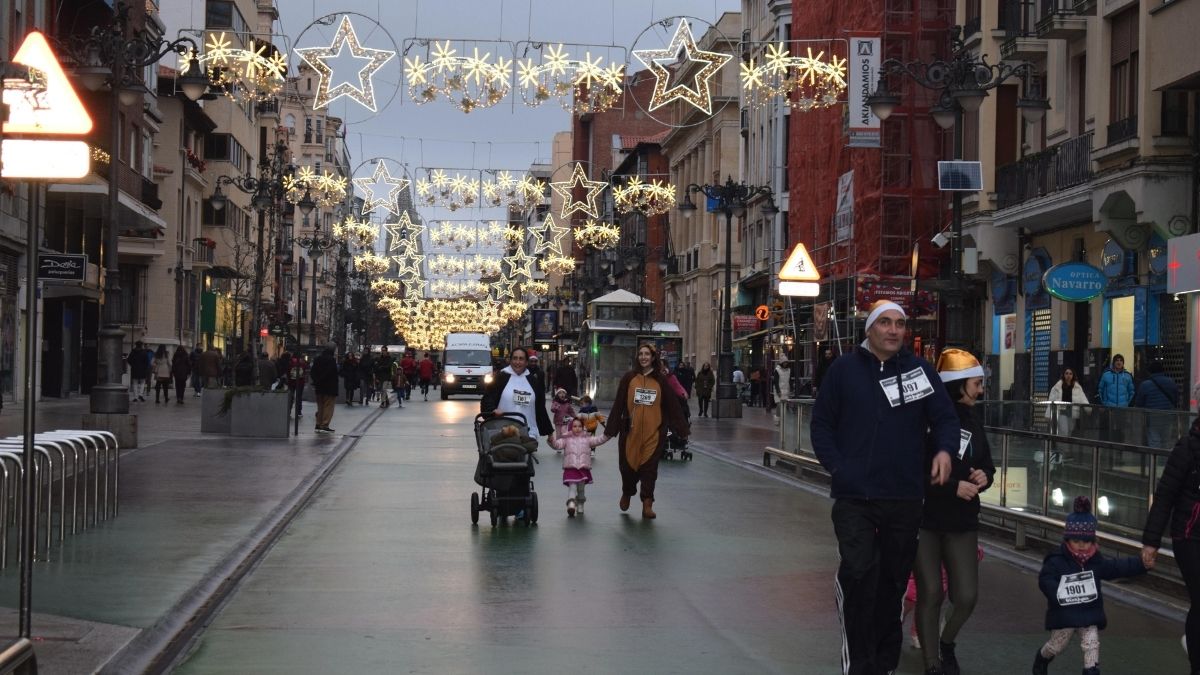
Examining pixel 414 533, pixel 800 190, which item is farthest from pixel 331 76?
pixel 800 190

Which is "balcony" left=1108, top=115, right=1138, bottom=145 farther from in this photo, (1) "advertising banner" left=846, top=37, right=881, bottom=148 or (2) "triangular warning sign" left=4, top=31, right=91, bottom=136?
(2) "triangular warning sign" left=4, top=31, right=91, bottom=136

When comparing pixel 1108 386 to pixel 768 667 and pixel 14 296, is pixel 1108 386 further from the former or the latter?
pixel 14 296

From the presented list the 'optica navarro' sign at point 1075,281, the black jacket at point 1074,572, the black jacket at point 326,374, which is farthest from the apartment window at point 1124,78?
the black jacket at point 1074,572

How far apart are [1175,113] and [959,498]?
21.8 metres

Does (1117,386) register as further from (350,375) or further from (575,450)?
(350,375)

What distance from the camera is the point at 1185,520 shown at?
8320 millimetres

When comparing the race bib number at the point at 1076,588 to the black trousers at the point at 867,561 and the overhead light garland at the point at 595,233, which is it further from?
the overhead light garland at the point at 595,233

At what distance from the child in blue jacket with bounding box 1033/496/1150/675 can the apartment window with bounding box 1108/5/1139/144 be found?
22525 millimetres

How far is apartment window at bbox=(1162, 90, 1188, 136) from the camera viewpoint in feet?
94.3

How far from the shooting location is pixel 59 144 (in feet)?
27.7

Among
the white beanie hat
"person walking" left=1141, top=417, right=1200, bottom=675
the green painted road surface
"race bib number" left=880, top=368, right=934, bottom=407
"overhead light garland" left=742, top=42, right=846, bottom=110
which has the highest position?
"overhead light garland" left=742, top=42, right=846, bottom=110

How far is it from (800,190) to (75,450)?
152 feet

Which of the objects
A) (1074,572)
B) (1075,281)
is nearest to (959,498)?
(1074,572)

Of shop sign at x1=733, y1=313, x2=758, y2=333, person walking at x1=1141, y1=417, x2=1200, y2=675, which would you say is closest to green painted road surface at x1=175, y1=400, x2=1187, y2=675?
person walking at x1=1141, y1=417, x2=1200, y2=675
